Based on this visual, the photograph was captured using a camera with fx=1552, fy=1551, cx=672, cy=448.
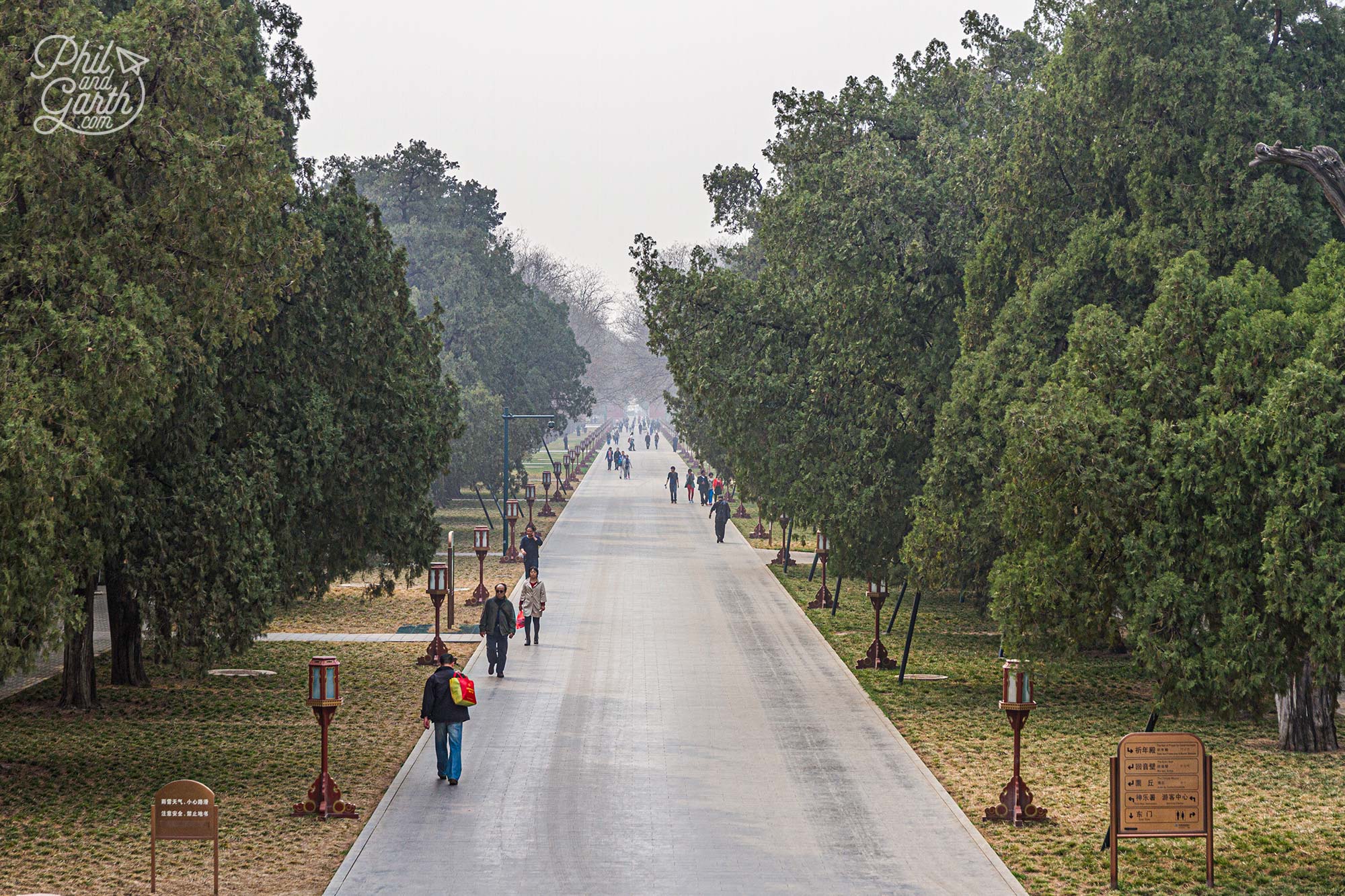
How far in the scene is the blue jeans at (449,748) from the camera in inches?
625

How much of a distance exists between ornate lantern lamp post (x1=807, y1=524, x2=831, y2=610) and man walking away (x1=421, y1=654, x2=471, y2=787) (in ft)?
45.4

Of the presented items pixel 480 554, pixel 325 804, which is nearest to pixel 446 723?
pixel 325 804

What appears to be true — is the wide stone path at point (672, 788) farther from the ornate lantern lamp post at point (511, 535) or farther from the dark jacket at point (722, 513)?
the dark jacket at point (722, 513)

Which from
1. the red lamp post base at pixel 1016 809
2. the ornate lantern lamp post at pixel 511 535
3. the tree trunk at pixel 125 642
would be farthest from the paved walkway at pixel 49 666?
the ornate lantern lamp post at pixel 511 535

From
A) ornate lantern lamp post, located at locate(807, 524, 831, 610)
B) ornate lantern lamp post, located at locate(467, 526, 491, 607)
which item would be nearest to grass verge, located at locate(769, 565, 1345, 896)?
ornate lantern lamp post, located at locate(807, 524, 831, 610)

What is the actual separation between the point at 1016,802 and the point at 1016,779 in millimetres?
212

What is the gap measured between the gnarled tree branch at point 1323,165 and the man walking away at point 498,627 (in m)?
12.3

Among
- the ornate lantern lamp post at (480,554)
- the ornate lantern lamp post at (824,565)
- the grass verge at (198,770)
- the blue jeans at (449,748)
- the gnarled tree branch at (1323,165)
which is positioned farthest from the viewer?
the ornate lantern lamp post at (480,554)

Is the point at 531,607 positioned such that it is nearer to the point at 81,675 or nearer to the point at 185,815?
the point at 81,675

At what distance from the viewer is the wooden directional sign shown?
12.7 meters

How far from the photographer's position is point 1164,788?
504 inches

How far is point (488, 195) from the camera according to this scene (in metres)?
74.6

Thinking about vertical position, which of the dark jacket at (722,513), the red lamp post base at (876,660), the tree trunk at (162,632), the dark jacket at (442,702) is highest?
the dark jacket at (722,513)

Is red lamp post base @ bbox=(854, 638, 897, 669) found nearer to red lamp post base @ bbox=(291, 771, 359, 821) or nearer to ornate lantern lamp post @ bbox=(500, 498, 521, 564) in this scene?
red lamp post base @ bbox=(291, 771, 359, 821)
